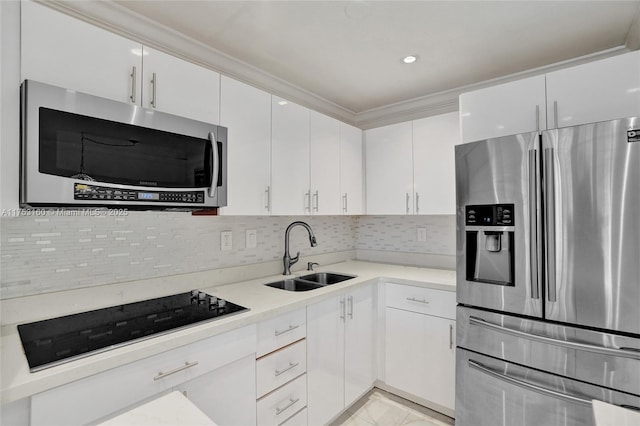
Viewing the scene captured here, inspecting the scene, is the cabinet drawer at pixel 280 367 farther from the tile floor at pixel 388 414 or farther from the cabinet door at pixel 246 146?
the cabinet door at pixel 246 146

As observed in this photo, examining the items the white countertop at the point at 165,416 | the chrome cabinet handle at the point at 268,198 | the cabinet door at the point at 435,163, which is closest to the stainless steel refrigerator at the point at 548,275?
the cabinet door at the point at 435,163

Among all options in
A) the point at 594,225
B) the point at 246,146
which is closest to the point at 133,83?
the point at 246,146

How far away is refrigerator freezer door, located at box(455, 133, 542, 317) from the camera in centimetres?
155

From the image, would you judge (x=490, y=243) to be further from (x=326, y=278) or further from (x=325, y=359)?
(x=326, y=278)

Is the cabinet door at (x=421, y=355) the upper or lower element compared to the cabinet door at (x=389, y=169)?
lower

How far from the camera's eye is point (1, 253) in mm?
1324

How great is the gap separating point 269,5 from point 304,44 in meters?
0.39

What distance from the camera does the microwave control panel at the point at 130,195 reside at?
1.15m

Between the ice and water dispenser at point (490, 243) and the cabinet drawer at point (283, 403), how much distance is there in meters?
1.14

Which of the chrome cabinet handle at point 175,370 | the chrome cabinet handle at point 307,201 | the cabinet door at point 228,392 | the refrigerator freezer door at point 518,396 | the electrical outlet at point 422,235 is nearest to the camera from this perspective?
the chrome cabinet handle at point 175,370

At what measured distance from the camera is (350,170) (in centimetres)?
271

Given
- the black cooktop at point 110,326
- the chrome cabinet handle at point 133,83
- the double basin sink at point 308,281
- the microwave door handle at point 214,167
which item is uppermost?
the chrome cabinet handle at point 133,83

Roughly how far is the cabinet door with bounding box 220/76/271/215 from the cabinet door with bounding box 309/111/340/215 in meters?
0.45

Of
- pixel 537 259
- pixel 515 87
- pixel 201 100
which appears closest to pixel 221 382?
pixel 201 100
